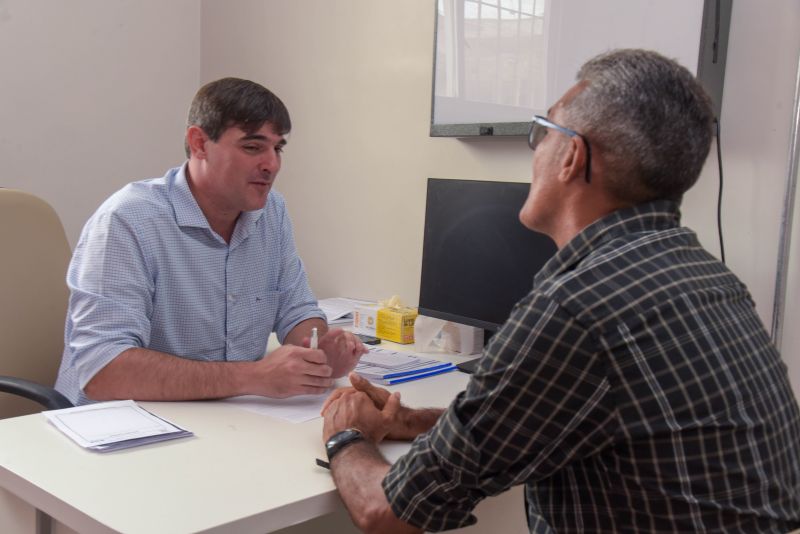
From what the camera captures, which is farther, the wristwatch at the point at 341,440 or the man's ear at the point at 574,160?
the wristwatch at the point at 341,440

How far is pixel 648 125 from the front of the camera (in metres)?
1.06

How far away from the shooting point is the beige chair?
1984mm

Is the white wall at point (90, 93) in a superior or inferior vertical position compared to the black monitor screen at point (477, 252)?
superior

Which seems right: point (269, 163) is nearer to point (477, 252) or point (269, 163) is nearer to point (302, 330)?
point (302, 330)

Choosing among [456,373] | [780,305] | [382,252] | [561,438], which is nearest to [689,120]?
[561,438]

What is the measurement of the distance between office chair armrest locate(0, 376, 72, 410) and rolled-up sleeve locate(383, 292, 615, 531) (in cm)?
103

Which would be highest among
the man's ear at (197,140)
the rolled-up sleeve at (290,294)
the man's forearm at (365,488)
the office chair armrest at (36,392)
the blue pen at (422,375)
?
the man's ear at (197,140)

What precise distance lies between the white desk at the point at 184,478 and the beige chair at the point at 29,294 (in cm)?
58

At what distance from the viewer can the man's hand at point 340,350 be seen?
181 cm

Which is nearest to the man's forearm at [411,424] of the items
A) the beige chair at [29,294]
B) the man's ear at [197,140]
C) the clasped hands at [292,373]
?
the clasped hands at [292,373]

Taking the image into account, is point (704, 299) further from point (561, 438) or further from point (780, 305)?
point (780, 305)

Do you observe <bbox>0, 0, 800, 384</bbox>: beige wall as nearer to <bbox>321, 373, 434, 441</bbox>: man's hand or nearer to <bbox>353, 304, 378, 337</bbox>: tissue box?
<bbox>353, 304, 378, 337</bbox>: tissue box

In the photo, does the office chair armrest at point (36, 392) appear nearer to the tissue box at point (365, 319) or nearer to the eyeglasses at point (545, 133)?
the tissue box at point (365, 319)

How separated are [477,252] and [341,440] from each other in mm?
862
